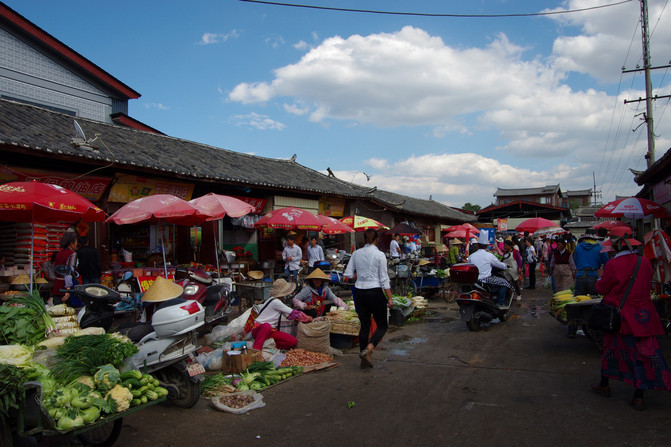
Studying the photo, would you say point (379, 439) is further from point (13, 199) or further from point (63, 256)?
point (63, 256)

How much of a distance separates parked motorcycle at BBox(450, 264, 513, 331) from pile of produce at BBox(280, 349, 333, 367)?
3045 millimetres

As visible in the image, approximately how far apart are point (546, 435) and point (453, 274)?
4.86 metres

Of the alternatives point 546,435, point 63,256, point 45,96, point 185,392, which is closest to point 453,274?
point 546,435

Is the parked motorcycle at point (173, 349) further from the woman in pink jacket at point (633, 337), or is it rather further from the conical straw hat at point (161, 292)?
the woman in pink jacket at point (633, 337)

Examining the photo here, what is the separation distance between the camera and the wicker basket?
7.18 meters

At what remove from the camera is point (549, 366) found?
603 centimetres

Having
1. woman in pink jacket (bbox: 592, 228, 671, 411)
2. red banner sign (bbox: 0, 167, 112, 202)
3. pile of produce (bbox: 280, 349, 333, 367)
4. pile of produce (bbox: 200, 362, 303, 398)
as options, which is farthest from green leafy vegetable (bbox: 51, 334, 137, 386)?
red banner sign (bbox: 0, 167, 112, 202)

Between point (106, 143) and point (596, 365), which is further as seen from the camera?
point (106, 143)

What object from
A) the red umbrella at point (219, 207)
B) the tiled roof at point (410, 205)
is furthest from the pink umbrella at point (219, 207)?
the tiled roof at point (410, 205)

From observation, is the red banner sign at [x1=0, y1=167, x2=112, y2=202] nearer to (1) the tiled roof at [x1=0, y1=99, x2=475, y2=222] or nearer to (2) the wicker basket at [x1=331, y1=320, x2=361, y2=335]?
(1) the tiled roof at [x1=0, y1=99, x2=475, y2=222]

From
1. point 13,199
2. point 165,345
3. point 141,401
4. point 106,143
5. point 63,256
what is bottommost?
point 141,401

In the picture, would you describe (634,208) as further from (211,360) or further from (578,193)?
(578,193)

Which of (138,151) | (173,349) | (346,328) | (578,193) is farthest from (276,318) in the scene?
(578,193)

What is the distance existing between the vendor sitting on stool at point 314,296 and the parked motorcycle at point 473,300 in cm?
239
